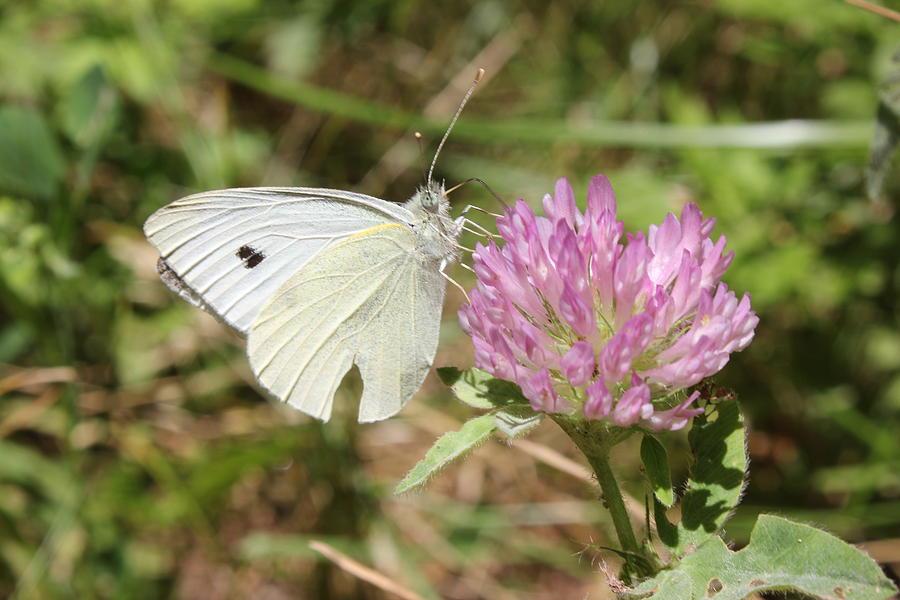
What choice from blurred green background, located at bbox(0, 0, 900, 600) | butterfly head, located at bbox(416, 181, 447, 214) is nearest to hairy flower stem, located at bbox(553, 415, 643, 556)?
blurred green background, located at bbox(0, 0, 900, 600)

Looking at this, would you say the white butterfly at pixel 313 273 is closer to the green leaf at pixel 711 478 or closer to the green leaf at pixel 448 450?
the green leaf at pixel 448 450

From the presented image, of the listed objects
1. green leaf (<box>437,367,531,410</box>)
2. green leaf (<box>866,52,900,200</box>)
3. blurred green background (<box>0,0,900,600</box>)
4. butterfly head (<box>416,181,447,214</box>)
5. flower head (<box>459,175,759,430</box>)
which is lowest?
blurred green background (<box>0,0,900,600</box>)

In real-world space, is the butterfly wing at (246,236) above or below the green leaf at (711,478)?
below

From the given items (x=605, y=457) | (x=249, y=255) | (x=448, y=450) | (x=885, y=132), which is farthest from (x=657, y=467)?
(x=249, y=255)

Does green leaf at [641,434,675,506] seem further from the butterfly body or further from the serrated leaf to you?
the butterfly body

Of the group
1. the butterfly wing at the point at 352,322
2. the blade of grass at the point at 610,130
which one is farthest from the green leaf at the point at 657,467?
the blade of grass at the point at 610,130

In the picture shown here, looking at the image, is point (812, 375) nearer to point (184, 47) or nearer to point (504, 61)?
point (504, 61)

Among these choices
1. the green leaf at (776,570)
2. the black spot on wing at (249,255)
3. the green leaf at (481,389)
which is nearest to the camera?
the green leaf at (776,570)
